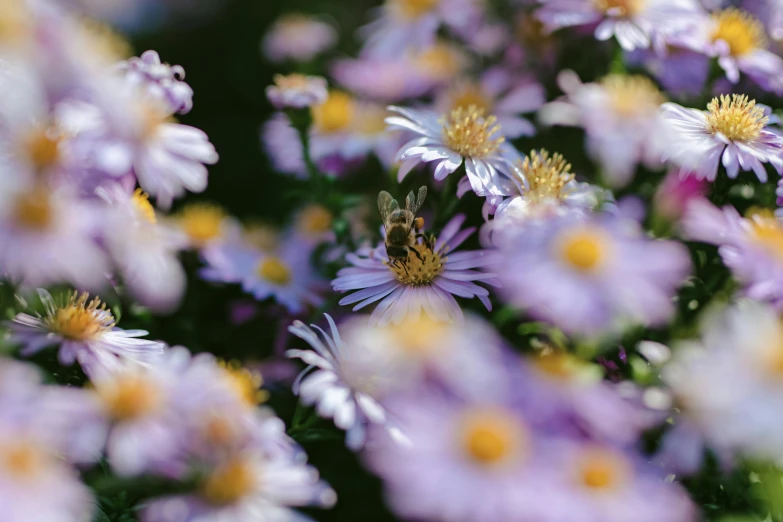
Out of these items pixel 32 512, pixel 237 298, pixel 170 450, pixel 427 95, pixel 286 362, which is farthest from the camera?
pixel 427 95

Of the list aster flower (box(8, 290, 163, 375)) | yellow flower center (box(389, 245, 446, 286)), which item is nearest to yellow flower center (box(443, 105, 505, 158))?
yellow flower center (box(389, 245, 446, 286))

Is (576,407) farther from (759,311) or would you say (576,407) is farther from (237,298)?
(237,298)

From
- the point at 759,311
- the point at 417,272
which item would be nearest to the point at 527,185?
the point at 417,272

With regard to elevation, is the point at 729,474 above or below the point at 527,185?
below

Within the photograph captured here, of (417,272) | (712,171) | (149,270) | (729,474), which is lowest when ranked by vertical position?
(729,474)

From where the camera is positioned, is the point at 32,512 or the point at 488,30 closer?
the point at 32,512

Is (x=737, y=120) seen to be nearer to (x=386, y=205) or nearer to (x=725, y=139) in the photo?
(x=725, y=139)
